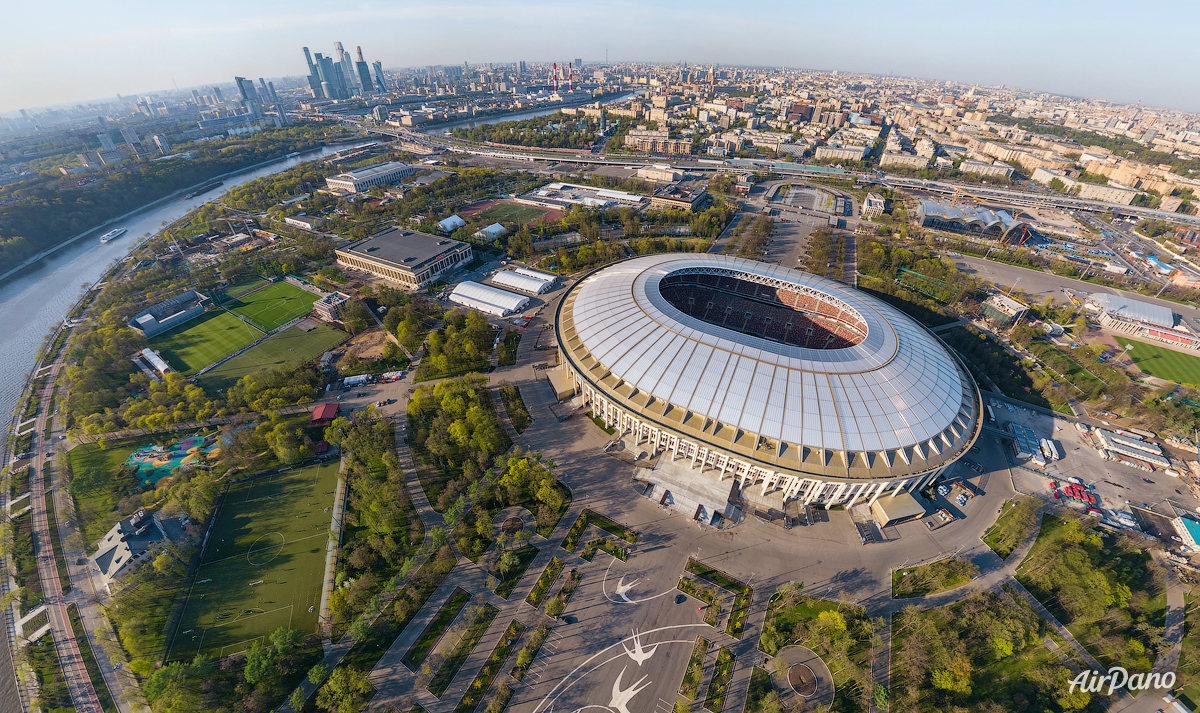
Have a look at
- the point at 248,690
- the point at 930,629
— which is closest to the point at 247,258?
the point at 248,690

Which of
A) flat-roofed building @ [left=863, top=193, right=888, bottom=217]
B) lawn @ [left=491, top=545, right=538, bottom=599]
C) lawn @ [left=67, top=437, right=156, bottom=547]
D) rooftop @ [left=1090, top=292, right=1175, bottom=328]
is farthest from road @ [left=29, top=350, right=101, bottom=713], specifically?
flat-roofed building @ [left=863, top=193, right=888, bottom=217]

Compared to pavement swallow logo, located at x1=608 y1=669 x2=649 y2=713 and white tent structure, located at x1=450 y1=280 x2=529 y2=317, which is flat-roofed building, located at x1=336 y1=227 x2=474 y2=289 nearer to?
white tent structure, located at x1=450 y1=280 x2=529 y2=317

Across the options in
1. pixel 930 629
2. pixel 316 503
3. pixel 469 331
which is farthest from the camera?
pixel 469 331

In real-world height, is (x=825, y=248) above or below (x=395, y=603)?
above

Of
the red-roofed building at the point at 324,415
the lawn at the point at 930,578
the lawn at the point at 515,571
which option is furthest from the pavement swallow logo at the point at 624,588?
the red-roofed building at the point at 324,415

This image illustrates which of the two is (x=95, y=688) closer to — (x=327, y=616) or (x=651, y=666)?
(x=327, y=616)

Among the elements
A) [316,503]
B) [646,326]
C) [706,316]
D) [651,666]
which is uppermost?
[646,326]

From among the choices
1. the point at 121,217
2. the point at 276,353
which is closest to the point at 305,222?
the point at 276,353
